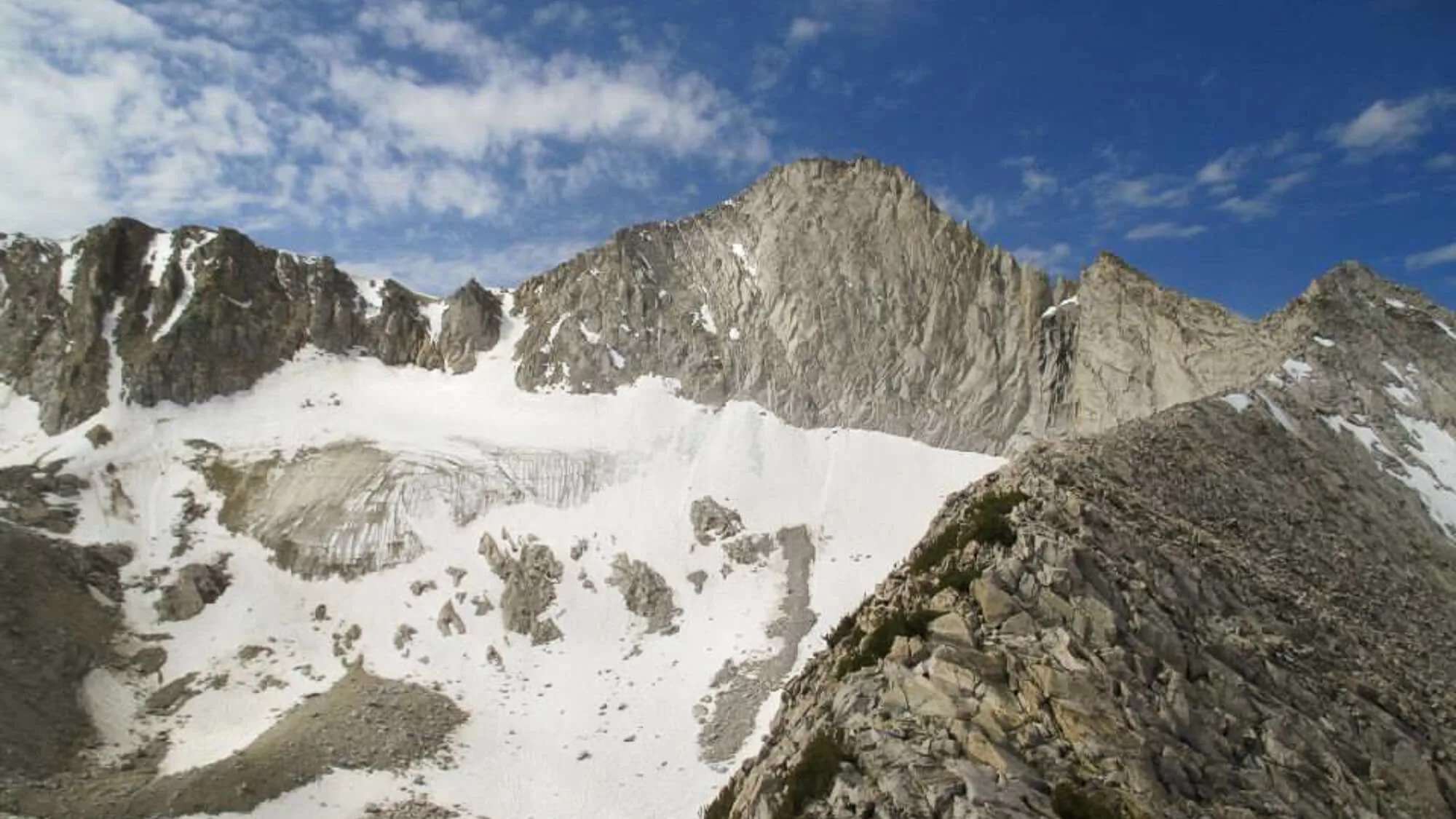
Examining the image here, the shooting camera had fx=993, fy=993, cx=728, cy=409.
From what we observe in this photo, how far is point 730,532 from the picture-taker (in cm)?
6206

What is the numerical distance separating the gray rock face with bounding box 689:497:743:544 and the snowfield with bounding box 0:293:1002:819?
0.61m

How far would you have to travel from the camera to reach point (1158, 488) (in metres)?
28.3

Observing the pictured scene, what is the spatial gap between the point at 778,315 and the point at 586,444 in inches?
758

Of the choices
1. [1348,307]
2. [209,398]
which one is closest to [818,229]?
[1348,307]

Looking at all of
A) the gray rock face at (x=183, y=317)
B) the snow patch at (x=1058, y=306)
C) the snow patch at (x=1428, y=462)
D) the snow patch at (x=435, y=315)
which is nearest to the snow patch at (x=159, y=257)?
the gray rock face at (x=183, y=317)

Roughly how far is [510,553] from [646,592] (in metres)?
9.11

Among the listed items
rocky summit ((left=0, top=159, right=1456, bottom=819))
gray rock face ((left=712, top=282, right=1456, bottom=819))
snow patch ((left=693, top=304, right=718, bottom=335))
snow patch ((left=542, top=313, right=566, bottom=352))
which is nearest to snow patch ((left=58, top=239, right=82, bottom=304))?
rocky summit ((left=0, top=159, right=1456, bottom=819))

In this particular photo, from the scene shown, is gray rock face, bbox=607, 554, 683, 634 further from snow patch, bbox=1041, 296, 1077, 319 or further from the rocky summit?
snow patch, bbox=1041, 296, 1077, 319

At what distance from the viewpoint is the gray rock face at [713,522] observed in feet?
204

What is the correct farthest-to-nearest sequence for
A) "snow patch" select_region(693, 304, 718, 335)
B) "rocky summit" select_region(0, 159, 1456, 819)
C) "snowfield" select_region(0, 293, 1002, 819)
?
"snow patch" select_region(693, 304, 718, 335), "snowfield" select_region(0, 293, 1002, 819), "rocky summit" select_region(0, 159, 1456, 819)

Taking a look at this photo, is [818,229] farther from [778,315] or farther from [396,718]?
[396,718]

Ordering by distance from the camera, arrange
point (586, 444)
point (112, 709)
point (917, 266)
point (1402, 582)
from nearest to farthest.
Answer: point (1402, 582)
point (112, 709)
point (586, 444)
point (917, 266)

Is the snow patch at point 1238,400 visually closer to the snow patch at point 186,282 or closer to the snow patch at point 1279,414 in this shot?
the snow patch at point 1279,414

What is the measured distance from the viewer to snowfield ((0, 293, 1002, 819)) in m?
45.8
